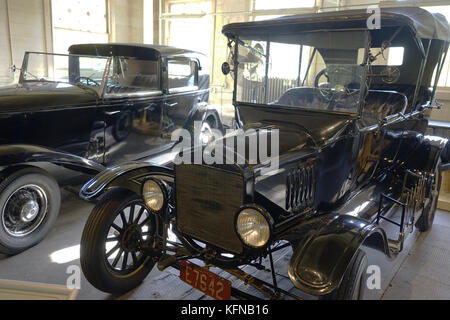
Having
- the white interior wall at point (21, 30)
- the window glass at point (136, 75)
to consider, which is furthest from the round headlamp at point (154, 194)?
the white interior wall at point (21, 30)

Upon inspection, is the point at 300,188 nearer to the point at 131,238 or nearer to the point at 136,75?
the point at 131,238

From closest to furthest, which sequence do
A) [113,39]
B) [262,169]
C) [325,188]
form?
[262,169] → [325,188] → [113,39]

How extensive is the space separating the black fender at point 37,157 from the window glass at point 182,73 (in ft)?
6.55

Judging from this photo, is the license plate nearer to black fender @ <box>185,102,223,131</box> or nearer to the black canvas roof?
the black canvas roof

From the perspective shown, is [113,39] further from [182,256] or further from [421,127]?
[182,256]

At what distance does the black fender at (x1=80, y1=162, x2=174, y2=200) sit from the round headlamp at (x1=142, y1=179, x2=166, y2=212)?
0.26 ft

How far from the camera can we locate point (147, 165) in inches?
98.7

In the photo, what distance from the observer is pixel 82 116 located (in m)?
3.91

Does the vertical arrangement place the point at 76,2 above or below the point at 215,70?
above

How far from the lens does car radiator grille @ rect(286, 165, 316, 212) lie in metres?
2.14
